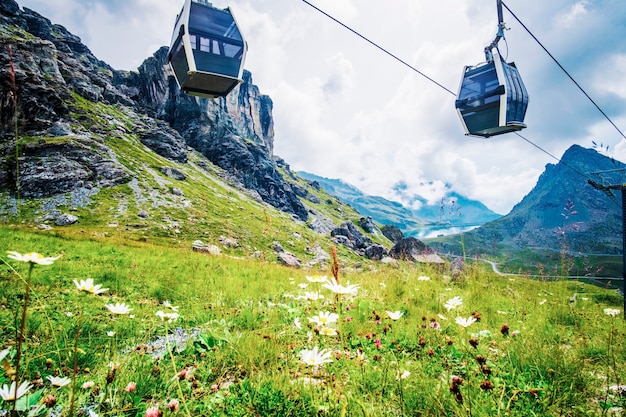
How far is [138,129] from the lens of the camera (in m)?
145

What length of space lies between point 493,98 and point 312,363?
51.2 feet

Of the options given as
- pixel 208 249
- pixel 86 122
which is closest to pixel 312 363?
pixel 208 249

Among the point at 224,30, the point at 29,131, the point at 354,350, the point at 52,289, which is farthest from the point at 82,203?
the point at 354,350

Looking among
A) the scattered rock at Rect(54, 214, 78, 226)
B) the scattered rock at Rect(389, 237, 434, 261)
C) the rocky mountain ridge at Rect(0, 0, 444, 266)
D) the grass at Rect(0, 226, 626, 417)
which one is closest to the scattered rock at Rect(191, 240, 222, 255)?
the rocky mountain ridge at Rect(0, 0, 444, 266)

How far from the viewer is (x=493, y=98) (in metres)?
13.8

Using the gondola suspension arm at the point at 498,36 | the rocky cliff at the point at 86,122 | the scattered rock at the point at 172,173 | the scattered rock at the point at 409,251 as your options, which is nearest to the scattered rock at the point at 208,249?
the scattered rock at the point at 409,251

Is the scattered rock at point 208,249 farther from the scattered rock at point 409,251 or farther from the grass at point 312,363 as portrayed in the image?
the scattered rock at point 409,251

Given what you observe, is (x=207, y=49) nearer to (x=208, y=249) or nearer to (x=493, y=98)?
(x=208, y=249)

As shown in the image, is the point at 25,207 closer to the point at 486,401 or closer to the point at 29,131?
the point at 29,131

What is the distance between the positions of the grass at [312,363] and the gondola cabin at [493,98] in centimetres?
1047

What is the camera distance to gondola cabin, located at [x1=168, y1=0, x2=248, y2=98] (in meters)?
13.9

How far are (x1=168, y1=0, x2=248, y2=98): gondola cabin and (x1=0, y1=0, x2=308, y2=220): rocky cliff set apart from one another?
12.5 meters

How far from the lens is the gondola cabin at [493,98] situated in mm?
13578

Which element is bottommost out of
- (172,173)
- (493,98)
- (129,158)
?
(493,98)
